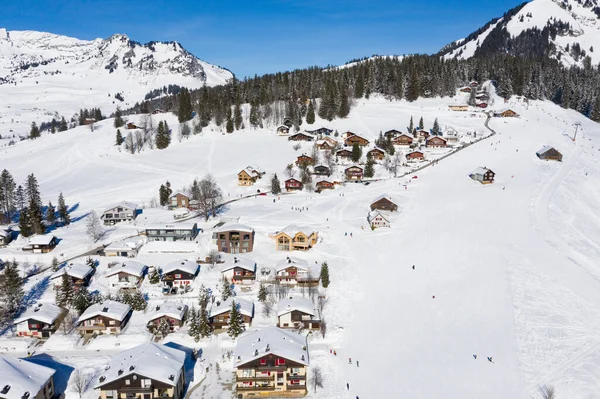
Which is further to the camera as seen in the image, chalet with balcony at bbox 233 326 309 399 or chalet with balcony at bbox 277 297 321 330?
chalet with balcony at bbox 277 297 321 330

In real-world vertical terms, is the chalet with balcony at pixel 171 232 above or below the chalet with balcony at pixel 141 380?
above

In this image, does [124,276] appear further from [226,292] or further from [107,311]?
[226,292]

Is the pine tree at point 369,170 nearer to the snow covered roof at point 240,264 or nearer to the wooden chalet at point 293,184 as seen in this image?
the wooden chalet at point 293,184

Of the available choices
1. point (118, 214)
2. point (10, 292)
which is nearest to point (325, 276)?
point (10, 292)

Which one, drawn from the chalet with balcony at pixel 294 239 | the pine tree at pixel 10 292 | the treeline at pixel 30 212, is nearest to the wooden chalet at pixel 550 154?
the chalet with balcony at pixel 294 239

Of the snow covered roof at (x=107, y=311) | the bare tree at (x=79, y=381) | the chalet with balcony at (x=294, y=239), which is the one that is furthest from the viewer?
the chalet with balcony at (x=294, y=239)

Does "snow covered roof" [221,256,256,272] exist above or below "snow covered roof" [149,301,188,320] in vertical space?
above

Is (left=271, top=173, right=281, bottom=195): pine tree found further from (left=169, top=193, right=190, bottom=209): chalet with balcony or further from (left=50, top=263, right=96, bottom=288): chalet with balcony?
(left=50, top=263, right=96, bottom=288): chalet with balcony

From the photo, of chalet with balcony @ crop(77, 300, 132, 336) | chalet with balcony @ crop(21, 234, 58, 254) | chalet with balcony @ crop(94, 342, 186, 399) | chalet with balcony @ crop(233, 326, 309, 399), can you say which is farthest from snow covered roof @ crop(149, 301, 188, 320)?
chalet with balcony @ crop(21, 234, 58, 254)
